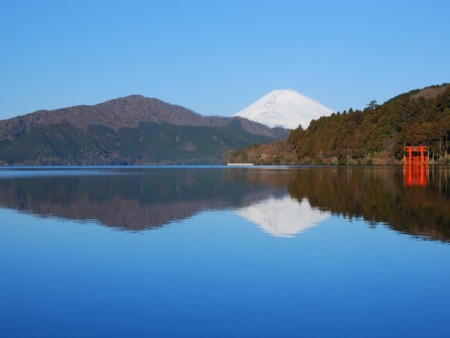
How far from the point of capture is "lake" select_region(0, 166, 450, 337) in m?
12.9

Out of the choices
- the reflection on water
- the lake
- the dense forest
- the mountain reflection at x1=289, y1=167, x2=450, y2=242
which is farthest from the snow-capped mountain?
the dense forest

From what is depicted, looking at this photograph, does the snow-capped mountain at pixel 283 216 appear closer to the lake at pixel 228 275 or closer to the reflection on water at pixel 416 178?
the lake at pixel 228 275

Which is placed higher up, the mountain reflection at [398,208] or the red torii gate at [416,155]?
the red torii gate at [416,155]

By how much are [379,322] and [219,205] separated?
104ft

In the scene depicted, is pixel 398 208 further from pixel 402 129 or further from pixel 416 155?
pixel 402 129

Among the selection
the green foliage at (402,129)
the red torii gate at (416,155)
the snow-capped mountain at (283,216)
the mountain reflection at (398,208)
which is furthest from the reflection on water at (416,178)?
the green foliage at (402,129)

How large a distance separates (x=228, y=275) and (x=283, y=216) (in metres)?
17.4

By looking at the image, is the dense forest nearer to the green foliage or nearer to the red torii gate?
the green foliage

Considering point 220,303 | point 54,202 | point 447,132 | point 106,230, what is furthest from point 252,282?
point 447,132

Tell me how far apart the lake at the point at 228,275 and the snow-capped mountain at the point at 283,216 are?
0.41 ft

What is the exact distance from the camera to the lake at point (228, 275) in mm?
12875

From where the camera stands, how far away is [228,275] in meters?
18.0

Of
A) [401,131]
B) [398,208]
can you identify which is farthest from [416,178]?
[401,131]

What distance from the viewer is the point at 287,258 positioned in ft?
68.1
